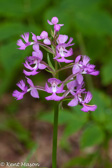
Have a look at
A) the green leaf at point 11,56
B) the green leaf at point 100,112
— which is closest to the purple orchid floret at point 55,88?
the green leaf at point 100,112

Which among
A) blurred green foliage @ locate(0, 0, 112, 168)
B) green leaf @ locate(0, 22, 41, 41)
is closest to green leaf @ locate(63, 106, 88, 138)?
blurred green foliage @ locate(0, 0, 112, 168)

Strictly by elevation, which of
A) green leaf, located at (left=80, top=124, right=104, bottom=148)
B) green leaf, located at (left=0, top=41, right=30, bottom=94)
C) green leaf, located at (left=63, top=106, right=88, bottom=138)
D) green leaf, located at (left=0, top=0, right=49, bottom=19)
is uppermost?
green leaf, located at (left=0, top=0, right=49, bottom=19)

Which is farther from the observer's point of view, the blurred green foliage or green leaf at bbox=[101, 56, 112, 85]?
green leaf at bbox=[101, 56, 112, 85]

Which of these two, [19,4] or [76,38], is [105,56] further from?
[19,4]

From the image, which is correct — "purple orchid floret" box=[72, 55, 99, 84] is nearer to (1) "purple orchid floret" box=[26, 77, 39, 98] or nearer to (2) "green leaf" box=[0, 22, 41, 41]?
(1) "purple orchid floret" box=[26, 77, 39, 98]

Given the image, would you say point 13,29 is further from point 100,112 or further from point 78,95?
point 78,95

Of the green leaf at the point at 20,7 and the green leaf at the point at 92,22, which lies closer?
the green leaf at the point at 92,22

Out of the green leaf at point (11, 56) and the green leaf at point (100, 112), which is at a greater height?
the green leaf at point (11, 56)

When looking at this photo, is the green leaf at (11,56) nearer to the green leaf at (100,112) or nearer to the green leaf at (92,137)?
the green leaf at (100,112)

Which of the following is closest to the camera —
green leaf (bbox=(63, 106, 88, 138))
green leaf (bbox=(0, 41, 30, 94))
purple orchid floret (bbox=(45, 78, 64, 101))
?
purple orchid floret (bbox=(45, 78, 64, 101))
